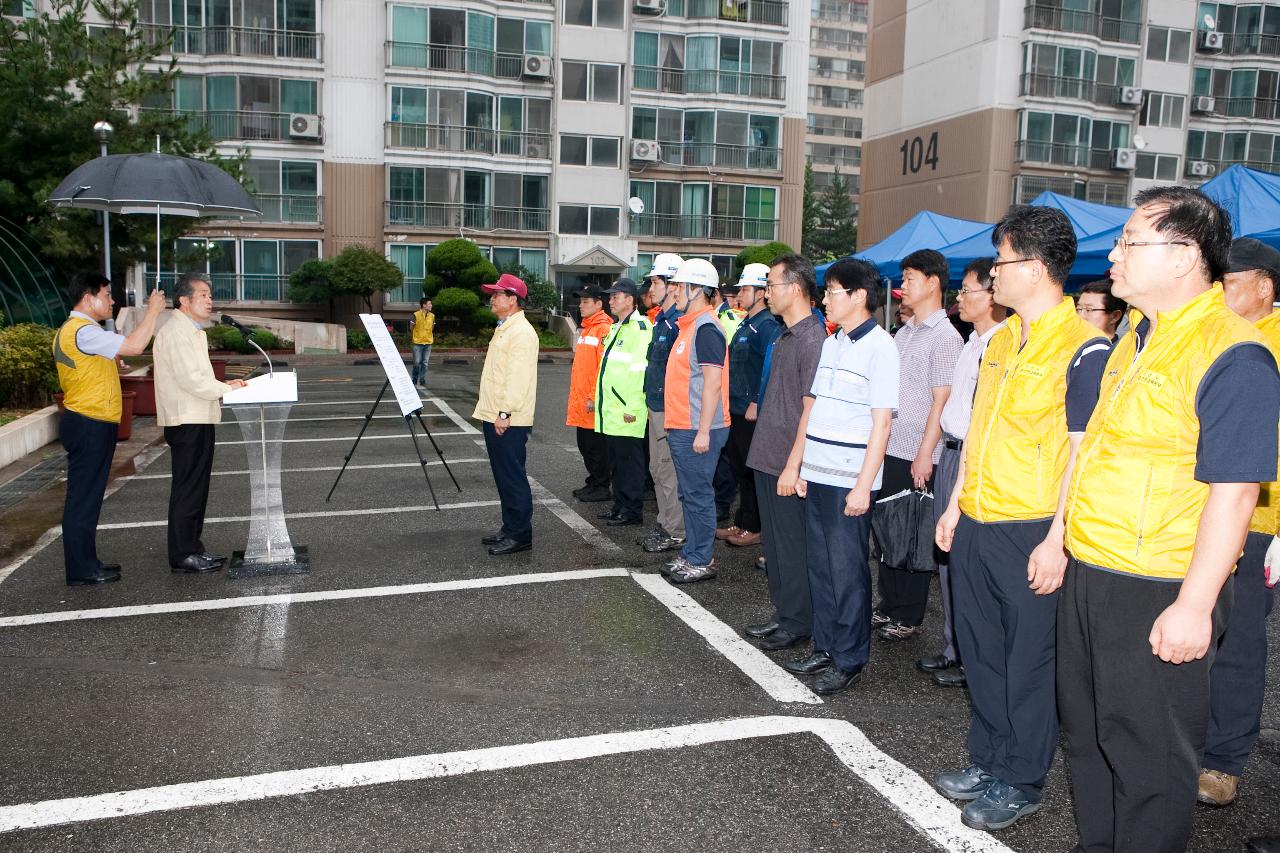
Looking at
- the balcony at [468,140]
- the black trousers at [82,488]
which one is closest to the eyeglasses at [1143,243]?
the black trousers at [82,488]

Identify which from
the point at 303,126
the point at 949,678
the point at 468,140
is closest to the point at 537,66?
the point at 468,140

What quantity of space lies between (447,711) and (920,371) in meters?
3.20

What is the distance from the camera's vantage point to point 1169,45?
42.0m

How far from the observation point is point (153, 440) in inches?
502

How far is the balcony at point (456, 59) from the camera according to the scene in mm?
36281

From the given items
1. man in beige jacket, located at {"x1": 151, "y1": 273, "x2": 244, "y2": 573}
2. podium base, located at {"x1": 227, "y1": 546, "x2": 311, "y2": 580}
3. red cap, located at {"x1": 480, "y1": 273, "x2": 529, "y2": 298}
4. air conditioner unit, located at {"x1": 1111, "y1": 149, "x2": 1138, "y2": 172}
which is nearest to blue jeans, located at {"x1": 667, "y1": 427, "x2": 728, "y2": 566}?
red cap, located at {"x1": 480, "y1": 273, "x2": 529, "y2": 298}

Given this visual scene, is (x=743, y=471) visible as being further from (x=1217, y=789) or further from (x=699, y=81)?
(x=699, y=81)

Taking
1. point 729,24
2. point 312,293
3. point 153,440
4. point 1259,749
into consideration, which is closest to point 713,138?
point 729,24

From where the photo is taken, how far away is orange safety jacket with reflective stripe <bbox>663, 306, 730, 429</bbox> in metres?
6.77

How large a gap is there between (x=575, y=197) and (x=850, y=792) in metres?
37.0

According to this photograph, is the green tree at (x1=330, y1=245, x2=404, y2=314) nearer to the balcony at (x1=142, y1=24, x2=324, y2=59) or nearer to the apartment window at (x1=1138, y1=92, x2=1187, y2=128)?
the balcony at (x1=142, y1=24, x2=324, y2=59)

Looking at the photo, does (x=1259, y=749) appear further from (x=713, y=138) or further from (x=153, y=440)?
(x=713, y=138)

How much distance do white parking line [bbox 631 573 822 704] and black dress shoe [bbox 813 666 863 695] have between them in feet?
0.18

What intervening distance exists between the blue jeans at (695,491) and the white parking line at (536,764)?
2274mm
